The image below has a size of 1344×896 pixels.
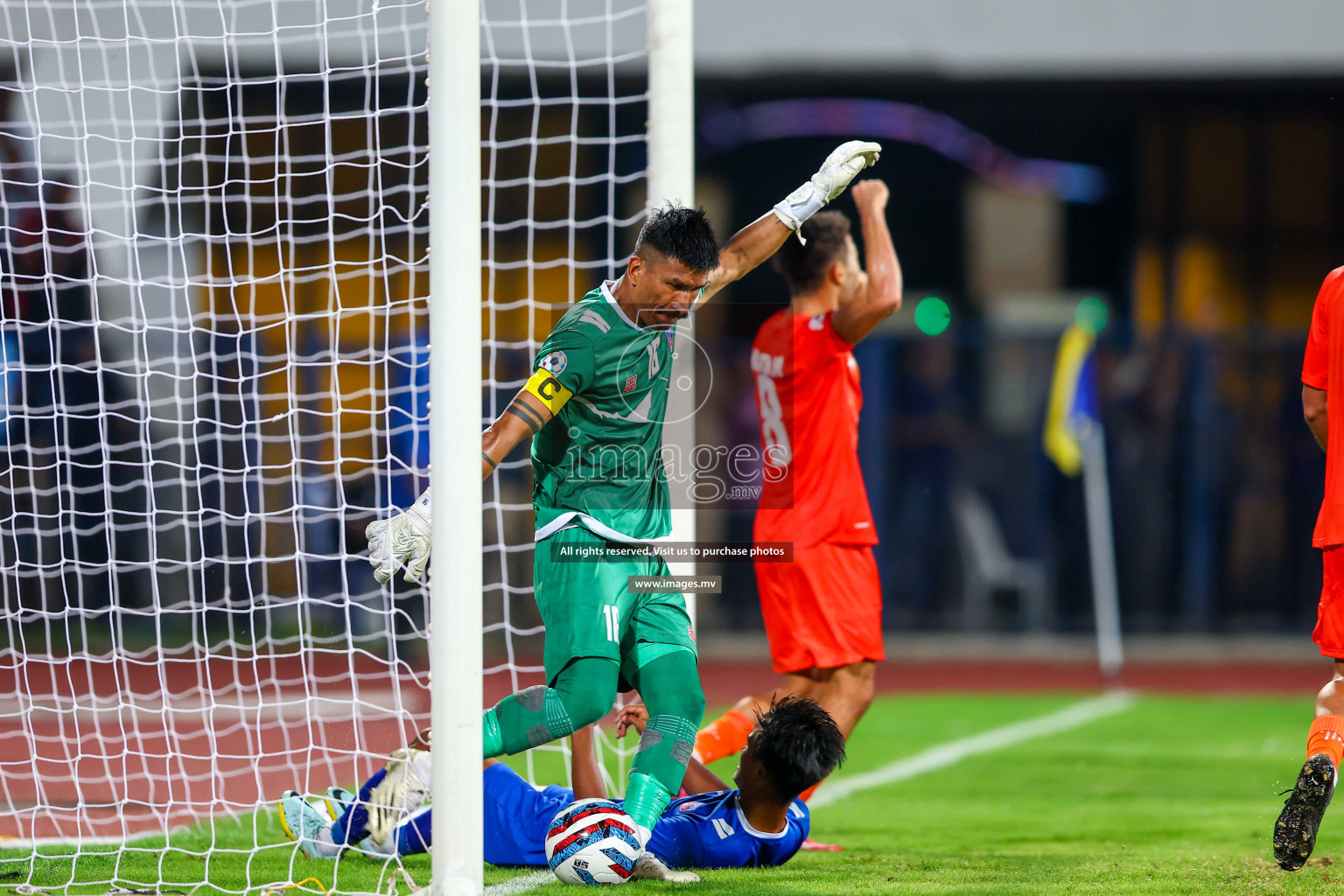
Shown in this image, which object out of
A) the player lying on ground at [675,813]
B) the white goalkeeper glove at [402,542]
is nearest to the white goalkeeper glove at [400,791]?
the player lying on ground at [675,813]

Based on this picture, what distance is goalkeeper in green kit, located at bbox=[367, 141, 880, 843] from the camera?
4137mm

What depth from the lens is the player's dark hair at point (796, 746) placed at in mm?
4168

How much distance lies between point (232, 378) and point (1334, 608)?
504 cm

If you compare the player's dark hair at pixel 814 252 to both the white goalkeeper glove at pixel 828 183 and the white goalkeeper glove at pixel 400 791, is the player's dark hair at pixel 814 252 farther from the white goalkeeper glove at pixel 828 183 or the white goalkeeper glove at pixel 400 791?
the white goalkeeper glove at pixel 400 791

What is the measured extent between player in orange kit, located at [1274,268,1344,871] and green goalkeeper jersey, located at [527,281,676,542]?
2.01m

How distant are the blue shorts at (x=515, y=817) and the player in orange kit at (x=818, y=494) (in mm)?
866

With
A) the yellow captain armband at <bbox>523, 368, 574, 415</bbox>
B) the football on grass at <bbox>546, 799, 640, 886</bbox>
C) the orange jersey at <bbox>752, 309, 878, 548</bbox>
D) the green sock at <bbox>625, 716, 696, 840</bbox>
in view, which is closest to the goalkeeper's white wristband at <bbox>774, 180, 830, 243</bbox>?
the orange jersey at <bbox>752, 309, 878, 548</bbox>

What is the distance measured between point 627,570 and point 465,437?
2.17 ft

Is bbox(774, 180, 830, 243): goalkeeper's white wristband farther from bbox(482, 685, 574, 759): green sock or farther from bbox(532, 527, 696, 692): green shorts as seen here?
bbox(482, 685, 574, 759): green sock

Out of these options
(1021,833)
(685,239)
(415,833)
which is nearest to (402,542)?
(415,833)

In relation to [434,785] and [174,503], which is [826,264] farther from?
[174,503]

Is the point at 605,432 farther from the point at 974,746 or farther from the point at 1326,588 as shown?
the point at 974,746

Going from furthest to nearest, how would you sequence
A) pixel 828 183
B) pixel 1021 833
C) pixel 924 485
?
pixel 924 485, pixel 1021 833, pixel 828 183

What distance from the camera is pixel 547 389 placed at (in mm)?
4125
